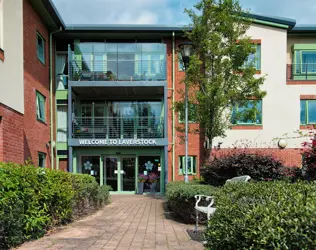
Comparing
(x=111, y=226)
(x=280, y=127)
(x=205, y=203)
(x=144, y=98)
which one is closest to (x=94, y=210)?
(x=111, y=226)

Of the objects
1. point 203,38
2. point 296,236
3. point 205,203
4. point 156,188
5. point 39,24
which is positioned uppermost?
point 39,24

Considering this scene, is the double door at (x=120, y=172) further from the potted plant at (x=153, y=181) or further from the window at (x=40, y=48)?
the window at (x=40, y=48)

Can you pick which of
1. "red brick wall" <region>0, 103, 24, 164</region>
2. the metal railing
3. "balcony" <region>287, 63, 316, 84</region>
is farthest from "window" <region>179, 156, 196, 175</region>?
"red brick wall" <region>0, 103, 24, 164</region>

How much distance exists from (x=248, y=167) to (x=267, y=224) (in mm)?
8105

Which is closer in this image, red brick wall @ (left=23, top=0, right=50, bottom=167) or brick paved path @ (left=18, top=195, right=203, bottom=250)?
brick paved path @ (left=18, top=195, right=203, bottom=250)

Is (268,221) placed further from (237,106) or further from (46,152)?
(46,152)

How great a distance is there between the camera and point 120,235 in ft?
22.2

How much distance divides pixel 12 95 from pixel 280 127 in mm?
13532

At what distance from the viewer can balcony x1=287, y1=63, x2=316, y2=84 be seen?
17562 millimetres

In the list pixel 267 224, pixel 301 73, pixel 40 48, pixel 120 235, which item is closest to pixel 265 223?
pixel 267 224

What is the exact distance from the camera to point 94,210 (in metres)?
10.5

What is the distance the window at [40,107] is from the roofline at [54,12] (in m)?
3.83

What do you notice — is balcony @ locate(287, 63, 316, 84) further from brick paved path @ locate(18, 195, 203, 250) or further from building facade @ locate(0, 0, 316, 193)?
brick paved path @ locate(18, 195, 203, 250)

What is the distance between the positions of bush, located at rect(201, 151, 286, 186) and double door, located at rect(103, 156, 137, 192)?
330 inches
